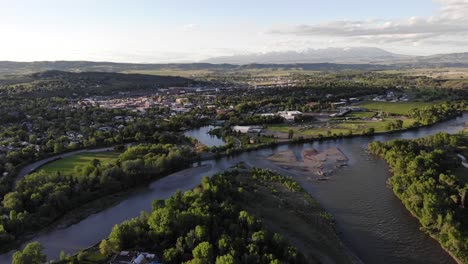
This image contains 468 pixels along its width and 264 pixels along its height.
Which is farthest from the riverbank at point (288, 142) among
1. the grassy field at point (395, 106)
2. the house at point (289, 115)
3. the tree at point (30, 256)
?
the tree at point (30, 256)

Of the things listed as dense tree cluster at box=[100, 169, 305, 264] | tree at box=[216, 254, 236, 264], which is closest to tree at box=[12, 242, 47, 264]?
dense tree cluster at box=[100, 169, 305, 264]

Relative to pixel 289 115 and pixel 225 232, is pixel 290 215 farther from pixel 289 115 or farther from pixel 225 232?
pixel 289 115

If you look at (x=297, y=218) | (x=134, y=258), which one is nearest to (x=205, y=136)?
(x=297, y=218)

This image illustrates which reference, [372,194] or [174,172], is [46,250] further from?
[372,194]

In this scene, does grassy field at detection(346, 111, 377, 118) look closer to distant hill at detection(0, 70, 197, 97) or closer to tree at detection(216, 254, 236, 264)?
tree at detection(216, 254, 236, 264)

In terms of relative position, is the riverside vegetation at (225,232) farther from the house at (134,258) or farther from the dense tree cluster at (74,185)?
the dense tree cluster at (74,185)

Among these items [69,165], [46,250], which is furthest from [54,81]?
[46,250]
